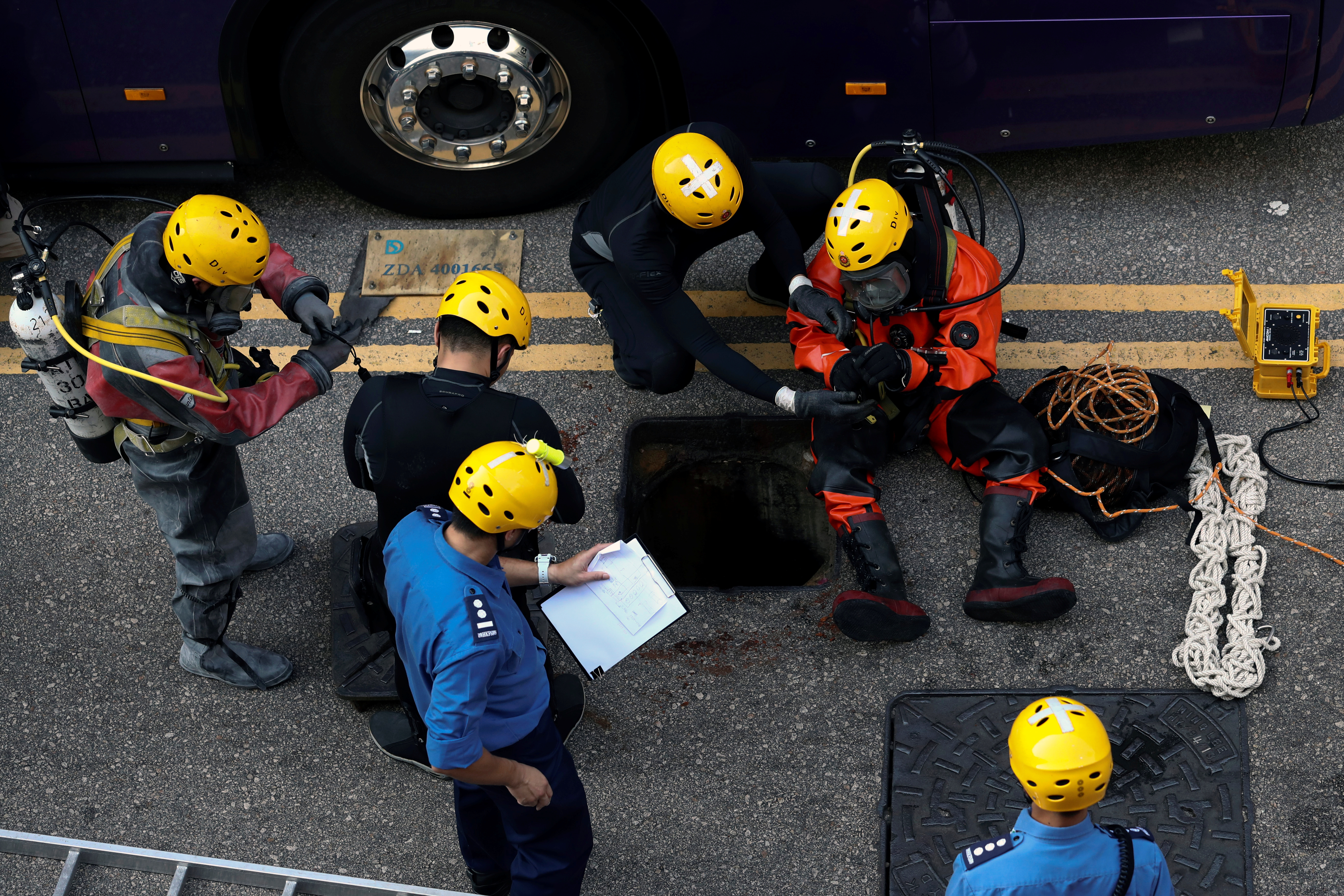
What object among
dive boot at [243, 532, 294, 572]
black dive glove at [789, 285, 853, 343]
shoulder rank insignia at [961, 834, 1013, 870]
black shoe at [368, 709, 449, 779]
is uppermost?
black dive glove at [789, 285, 853, 343]

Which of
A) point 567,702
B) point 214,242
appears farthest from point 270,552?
point 214,242

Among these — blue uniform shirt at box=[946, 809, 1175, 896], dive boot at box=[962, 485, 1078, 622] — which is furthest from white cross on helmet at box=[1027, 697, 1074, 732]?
A: dive boot at box=[962, 485, 1078, 622]

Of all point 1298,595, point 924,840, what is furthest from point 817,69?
point 924,840

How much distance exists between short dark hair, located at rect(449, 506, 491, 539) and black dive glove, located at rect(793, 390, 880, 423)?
1.77 m

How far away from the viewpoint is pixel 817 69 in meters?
5.44

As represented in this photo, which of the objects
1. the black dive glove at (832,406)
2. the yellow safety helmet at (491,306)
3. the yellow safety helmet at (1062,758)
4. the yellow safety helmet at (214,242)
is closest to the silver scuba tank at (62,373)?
the yellow safety helmet at (214,242)

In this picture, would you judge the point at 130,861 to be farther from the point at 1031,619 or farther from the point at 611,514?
the point at 1031,619

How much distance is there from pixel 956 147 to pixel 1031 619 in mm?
1996

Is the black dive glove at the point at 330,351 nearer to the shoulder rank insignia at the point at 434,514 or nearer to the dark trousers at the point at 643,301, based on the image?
the shoulder rank insignia at the point at 434,514

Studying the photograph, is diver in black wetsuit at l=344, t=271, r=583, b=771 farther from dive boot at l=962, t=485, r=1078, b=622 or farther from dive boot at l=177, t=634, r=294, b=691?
dive boot at l=962, t=485, r=1078, b=622

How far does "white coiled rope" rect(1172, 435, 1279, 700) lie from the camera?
4.48 meters

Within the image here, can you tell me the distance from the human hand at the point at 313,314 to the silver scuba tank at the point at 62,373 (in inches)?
29.8

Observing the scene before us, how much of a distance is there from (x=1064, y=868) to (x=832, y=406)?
2.16 metres

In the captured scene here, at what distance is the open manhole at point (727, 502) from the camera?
215 inches
